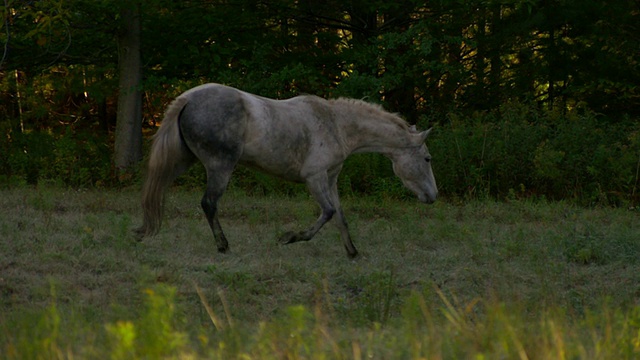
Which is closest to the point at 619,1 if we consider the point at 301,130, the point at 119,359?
the point at 301,130

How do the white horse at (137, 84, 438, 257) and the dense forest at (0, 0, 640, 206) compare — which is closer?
the white horse at (137, 84, 438, 257)

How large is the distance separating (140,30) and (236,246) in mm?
7248

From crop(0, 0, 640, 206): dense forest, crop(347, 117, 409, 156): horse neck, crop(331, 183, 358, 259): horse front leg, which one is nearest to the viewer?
crop(331, 183, 358, 259): horse front leg

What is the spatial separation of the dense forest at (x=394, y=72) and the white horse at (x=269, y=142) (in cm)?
359

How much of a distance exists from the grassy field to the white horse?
507mm

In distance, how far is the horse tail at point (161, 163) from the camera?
888 cm

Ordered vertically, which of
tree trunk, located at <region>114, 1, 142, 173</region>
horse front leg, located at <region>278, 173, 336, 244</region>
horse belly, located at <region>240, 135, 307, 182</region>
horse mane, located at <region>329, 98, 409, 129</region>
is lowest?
tree trunk, located at <region>114, 1, 142, 173</region>

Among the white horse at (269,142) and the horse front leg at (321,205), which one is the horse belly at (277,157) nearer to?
the white horse at (269,142)

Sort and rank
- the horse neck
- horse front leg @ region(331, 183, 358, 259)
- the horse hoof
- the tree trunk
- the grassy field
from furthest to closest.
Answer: the tree trunk, the horse neck, horse front leg @ region(331, 183, 358, 259), the horse hoof, the grassy field

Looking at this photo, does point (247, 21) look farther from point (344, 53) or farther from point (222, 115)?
point (222, 115)

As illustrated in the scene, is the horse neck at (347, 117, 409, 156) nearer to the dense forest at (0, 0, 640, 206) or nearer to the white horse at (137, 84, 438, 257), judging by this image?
the white horse at (137, 84, 438, 257)

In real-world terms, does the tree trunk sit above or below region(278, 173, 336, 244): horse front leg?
below

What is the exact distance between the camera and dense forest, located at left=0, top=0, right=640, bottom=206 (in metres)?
13.9

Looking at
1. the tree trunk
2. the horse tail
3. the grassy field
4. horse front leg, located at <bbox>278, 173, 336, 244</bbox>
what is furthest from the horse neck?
the tree trunk
